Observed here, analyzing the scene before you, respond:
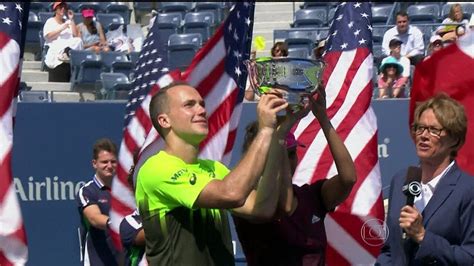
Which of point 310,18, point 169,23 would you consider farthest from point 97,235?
point 169,23

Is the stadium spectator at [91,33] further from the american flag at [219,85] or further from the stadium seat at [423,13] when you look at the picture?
the american flag at [219,85]

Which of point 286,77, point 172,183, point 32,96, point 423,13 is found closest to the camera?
point 286,77

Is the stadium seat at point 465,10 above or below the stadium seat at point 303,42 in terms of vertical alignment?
above

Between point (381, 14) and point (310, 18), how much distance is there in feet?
3.45

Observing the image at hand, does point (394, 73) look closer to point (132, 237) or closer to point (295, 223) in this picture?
point (132, 237)

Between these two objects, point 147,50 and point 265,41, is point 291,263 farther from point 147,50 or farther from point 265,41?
point 265,41

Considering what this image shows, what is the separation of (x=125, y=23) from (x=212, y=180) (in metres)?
15.2

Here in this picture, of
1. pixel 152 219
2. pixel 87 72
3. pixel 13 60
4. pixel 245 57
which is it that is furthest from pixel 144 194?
pixel 87 72

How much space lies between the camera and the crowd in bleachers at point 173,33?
16.5 meters

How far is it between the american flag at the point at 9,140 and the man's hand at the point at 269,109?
2274 millimetres

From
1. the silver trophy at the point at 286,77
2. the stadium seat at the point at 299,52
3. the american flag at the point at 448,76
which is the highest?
the silver trophy at the point at 286,77

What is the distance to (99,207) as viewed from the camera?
9.70m

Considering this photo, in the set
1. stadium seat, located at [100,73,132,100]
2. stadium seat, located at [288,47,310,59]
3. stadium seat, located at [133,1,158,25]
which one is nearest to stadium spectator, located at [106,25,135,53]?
stadium seat, located at [100,73,132,100]

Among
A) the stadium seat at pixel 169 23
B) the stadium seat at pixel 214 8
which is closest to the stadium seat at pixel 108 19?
the stadium seat at pixel 169 23
